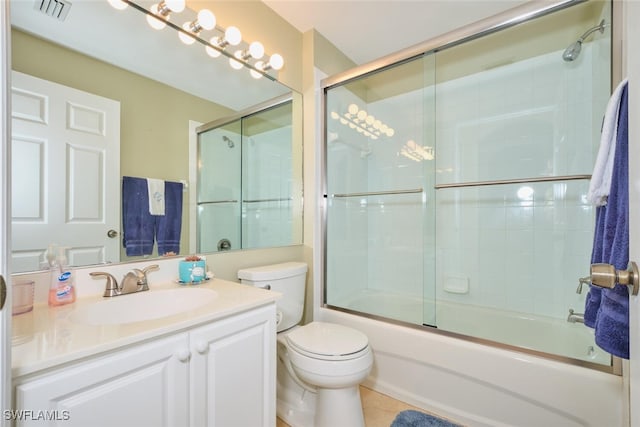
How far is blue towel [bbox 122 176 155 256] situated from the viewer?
121 centimetres

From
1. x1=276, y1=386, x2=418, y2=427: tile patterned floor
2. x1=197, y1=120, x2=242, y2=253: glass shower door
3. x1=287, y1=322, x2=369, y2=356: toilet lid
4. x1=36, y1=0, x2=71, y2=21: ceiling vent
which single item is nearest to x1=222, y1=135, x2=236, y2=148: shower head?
x1=197, y1=120, x2=242, y2=253: glass shower door

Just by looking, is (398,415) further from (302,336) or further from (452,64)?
(452,64)

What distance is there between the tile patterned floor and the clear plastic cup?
1216mm

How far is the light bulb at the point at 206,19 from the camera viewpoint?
1.42 metres

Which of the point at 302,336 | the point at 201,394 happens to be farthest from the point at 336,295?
the point at 201,394

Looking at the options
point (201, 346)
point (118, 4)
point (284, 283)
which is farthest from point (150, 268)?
point (118, 4)

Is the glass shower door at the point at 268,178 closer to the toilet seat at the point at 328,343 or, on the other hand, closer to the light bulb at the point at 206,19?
the light bulb at the point at 206,19

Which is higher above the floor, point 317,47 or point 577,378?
point 317,47

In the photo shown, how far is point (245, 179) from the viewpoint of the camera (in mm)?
1821

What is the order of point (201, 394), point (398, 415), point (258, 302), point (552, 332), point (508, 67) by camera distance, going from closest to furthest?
point (201, 394) → point (258, 302) → point (398, 415) → point (552, 332) → point (508, 67)

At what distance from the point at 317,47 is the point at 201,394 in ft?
7.11

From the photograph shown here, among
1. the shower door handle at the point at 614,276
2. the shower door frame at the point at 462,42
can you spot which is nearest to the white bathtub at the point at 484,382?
the shower door frame at the point at 462,42

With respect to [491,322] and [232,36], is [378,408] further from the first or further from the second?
[232,36]

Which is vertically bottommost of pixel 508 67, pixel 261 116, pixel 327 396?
pixel 327 396
